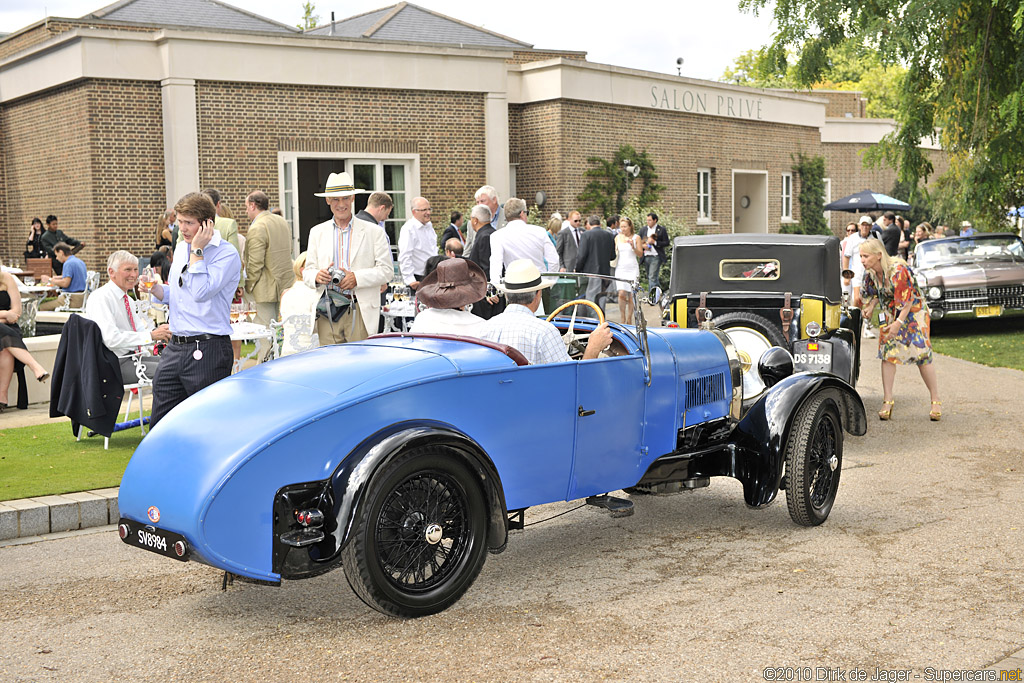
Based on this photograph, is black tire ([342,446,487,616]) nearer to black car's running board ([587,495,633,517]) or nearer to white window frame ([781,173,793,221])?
black car's running board ([587,495,633,517])

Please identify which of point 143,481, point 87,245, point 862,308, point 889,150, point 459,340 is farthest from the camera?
point 87,245

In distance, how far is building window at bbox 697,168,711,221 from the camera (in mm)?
29578

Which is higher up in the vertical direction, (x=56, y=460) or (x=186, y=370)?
(x=186, y=370)

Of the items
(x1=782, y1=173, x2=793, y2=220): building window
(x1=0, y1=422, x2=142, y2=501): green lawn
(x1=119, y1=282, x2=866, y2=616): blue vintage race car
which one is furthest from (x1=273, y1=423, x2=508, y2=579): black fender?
(x1=782, y1=173, x2=793, y2=220): building window

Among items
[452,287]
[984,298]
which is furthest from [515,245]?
[984,298]

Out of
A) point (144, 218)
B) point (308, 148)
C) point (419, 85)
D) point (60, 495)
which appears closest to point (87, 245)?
point (144, 218)

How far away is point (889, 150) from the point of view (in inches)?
719

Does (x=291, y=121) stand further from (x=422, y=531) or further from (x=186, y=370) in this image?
(x=422, y=531)

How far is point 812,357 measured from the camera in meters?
9.47

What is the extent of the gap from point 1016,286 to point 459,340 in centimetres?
1436

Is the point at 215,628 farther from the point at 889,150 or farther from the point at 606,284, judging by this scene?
Result: the point at 889,150

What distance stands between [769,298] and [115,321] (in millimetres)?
5620

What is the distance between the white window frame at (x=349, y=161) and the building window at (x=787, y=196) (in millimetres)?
15411

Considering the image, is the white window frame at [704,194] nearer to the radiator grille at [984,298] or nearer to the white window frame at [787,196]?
the white window frame at [787,196]
